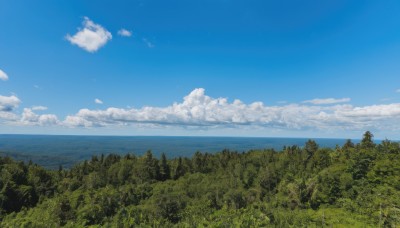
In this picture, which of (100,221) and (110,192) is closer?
(100,221)

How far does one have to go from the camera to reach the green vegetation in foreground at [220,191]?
5916 centimetres

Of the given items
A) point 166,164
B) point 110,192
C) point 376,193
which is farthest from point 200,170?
point 376,193

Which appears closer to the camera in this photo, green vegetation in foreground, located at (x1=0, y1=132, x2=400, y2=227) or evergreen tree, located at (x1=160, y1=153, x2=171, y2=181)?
green vegetation in foreground, located at (x1=0, y1=132, x2=400, y2=227)

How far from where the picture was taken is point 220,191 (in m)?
83.9

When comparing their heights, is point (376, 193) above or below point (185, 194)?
above

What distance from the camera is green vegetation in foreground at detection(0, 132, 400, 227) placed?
194ft

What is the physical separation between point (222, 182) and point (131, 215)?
1348 inches

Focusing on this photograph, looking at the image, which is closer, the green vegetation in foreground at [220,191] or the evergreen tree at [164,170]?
the green vegetation in foreground at [220,191]

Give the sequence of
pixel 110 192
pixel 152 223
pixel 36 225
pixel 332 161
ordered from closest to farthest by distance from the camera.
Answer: pixel 36 225 < pixel 152 223 < pixel 110 192 < pixel 332 161

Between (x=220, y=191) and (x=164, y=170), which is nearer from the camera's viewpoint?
(x=220, y=191)

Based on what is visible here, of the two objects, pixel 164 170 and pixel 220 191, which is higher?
pixel 164 170

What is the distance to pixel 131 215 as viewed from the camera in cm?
6631

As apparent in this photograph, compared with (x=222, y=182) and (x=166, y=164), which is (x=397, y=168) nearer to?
(x=222, y=182)

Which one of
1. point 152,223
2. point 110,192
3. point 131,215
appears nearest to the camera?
point 152,223
